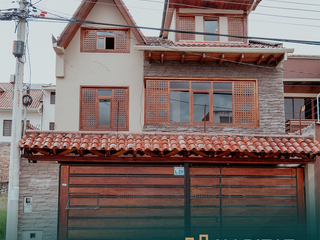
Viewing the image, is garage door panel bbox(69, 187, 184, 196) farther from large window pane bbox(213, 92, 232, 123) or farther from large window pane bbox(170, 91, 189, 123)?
large window pane bbox(213, 92, 232, 123)

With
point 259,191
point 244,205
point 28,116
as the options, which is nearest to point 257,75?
point 259,191

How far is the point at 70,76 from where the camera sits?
12070mm

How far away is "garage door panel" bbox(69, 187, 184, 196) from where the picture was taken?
992 cm

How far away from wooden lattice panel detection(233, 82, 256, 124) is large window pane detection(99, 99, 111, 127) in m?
4.70

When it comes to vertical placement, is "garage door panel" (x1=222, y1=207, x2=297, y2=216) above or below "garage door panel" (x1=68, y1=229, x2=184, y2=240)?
above

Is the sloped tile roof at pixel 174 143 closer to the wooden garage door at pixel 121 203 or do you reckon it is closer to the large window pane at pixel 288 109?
the wooden garage door at pixel 121 203

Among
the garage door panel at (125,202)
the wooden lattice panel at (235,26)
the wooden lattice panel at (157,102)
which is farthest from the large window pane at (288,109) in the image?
the garage door panel at (125,202)

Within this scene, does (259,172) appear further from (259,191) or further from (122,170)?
(122,170)

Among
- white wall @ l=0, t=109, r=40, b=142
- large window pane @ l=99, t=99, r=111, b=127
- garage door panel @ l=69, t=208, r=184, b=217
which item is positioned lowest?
garage door panel @ l=69, t=208, r=184, b=217

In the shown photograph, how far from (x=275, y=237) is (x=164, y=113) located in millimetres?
5488

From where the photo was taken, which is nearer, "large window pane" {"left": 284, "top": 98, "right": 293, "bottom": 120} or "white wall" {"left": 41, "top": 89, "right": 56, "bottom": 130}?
"large window pane" {"left": 284, "top": 98, "right": 293, "bottom": 120}

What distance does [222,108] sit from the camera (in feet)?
39.3

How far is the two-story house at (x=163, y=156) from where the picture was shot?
9.75m

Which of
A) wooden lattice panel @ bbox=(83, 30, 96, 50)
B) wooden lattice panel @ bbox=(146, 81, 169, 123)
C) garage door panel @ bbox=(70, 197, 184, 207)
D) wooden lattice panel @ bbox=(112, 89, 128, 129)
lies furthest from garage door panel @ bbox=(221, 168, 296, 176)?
wooden lattice panel @ bbox=(83, 30, 96, 50)
